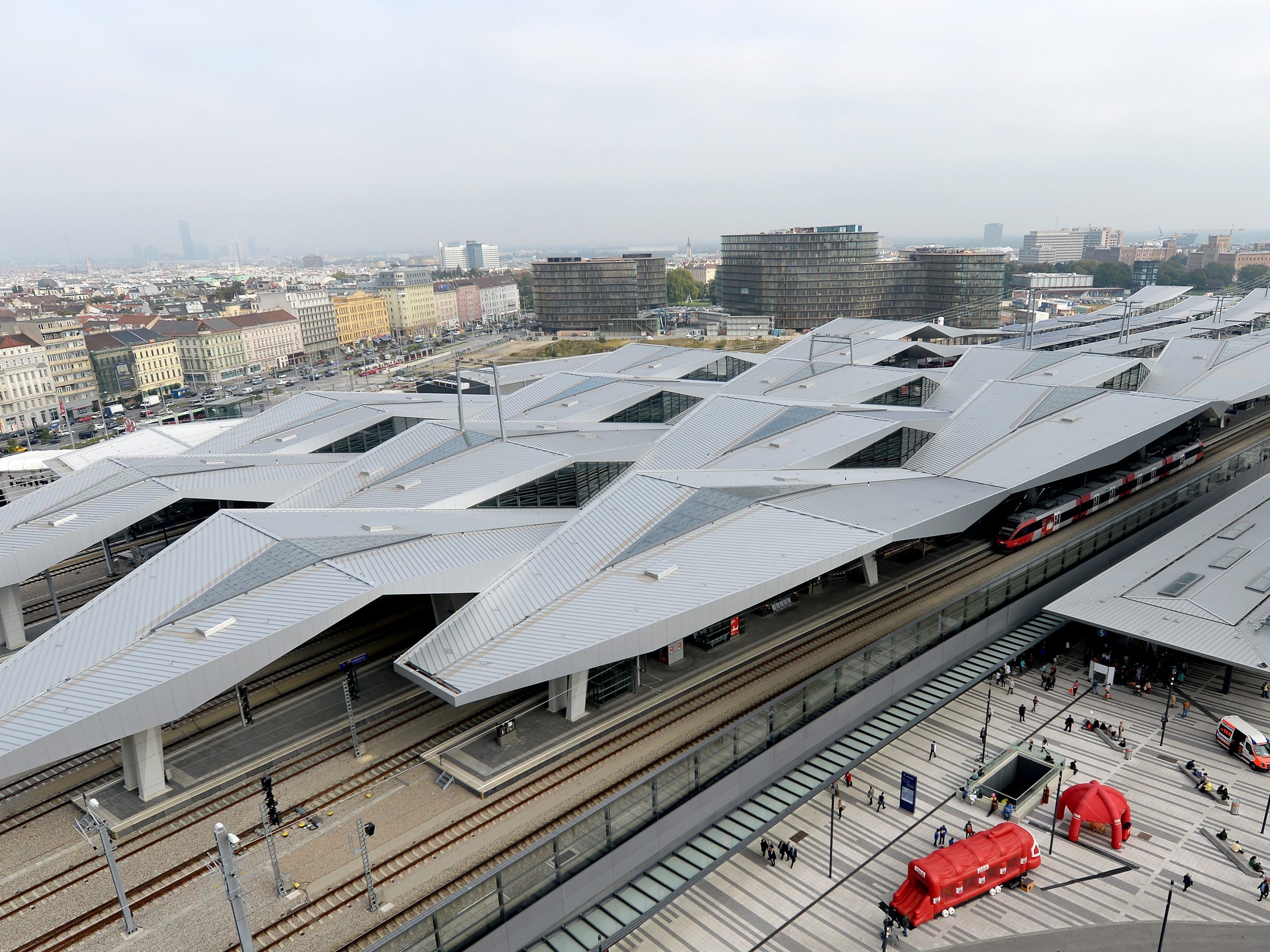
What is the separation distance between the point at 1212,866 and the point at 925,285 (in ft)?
485

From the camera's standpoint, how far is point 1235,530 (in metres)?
40.3

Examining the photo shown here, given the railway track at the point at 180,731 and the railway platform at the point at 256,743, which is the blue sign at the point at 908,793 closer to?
the railway platform at the point at 256,743

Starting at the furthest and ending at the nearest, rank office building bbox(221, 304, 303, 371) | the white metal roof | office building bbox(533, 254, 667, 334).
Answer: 1. office building bbox(533, 254, 667, 334)
2. office building bbox(221, 304, 303, 371)
3. the white metal roof

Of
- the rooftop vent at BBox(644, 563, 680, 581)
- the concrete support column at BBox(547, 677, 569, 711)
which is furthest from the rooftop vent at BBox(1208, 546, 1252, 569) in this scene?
the concrete support column at BBox(547, 677, 569, 711)

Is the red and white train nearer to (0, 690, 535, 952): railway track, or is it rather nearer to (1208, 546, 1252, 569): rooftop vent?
(1208, 546, 1252, 569): rooftop vent

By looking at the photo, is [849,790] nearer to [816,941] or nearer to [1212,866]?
[816,941]

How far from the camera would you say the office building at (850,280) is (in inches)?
5974

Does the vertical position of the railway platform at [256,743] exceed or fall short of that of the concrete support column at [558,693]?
it falls short

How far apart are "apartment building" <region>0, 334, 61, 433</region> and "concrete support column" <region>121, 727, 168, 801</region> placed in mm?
105161

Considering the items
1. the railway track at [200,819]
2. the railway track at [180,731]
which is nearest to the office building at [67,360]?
the railway track at [180,731]

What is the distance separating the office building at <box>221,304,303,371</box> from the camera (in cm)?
14388

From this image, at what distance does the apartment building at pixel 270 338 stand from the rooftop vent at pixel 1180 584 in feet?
469

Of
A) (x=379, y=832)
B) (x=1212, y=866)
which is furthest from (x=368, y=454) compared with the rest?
(x=1212, y=866)

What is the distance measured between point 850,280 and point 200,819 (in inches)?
5971
